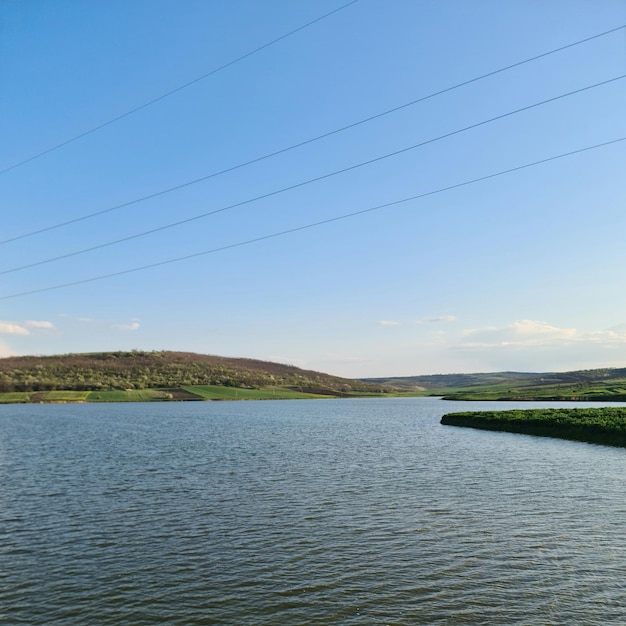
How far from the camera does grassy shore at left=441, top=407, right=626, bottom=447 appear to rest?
2360 inches

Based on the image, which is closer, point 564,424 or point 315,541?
point 315,541

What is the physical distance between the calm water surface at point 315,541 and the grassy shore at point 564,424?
50.1ft

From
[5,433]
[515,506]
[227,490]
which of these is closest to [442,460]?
[515,506]

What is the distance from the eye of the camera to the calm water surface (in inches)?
648

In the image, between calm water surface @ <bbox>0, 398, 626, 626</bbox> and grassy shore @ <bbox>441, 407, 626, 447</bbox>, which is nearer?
calm water surface @ <bbox>0, 398, 626, 626</bbox>

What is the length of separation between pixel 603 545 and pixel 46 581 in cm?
2233

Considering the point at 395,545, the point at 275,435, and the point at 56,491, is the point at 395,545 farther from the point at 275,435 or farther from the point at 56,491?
the point at 275,435

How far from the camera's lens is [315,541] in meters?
23.2

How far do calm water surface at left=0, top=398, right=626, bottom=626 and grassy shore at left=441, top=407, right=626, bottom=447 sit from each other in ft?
50.1

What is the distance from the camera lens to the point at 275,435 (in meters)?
72.9

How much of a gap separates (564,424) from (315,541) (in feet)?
187

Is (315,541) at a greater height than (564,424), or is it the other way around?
(315,541)

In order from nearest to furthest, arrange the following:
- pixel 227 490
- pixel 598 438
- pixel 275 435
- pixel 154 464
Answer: pixel 227 490 < pixel 154 464 < pixel 598 438 < pixel 275 435

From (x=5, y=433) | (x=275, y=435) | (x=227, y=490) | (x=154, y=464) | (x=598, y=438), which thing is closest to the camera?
(x=227, y=490)
